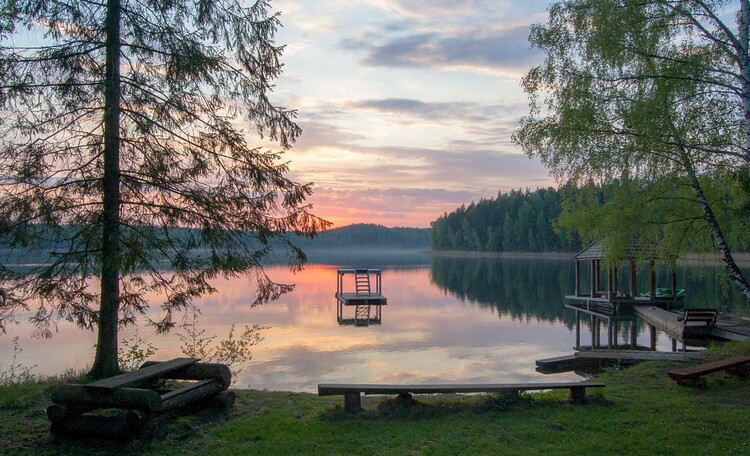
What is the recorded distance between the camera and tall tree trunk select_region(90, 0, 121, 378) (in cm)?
734

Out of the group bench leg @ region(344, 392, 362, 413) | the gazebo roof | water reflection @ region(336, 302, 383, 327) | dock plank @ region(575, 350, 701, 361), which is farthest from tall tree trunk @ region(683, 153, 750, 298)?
water reflection @ region(336, 302, 383, 327)

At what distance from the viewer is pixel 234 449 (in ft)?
17.5

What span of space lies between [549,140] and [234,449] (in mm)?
7608

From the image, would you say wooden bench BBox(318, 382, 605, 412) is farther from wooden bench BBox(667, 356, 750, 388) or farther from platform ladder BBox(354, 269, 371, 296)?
platform ladder BBox(354, 269, 371, 296)

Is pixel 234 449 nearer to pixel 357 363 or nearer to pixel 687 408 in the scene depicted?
pixel 687 408

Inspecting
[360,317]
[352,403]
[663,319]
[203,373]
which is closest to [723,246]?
[352,403]

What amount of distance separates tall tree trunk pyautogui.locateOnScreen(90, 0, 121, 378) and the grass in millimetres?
856

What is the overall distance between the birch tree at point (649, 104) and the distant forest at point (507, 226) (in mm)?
76162

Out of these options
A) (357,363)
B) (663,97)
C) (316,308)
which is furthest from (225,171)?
(316,308)

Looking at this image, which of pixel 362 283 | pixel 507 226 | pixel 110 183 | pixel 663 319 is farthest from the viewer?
pixel 507 226

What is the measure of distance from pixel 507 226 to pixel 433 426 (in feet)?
335

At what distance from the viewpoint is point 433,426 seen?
619cm

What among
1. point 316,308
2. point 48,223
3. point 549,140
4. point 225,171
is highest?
point 549,140

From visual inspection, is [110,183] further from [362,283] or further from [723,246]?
[362,283]
